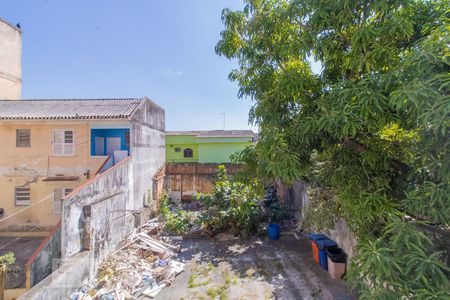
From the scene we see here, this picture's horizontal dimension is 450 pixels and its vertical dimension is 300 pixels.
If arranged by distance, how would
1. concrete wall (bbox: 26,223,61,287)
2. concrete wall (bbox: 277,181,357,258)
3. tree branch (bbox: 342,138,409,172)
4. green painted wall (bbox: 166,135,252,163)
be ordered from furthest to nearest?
green painted wall (bbox: 166,135,252,163), concrete wall (bbox: 277,181,357,258), concrete wall (bbox: 26,223,61,287), tree branch (bbox: 342,138,409,172)

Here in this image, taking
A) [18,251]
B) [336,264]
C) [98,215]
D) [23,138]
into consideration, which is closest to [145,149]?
[98,215]

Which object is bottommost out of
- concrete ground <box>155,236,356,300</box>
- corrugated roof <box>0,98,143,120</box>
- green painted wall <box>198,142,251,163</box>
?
concrete ground <box>155,236,356,300</box>

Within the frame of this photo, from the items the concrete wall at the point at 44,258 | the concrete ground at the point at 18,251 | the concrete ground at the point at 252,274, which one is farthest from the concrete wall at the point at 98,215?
the concrete ground at the point at 252,274

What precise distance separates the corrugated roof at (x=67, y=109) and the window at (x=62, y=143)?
795mm

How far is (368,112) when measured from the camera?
299 centimetres

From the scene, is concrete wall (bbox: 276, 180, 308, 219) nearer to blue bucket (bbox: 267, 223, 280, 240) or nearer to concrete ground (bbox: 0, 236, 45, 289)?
blue bucket (bbox: 267, 223, 280, 240)

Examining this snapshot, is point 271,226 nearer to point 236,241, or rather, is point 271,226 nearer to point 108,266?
point 236,241

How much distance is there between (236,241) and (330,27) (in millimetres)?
9276

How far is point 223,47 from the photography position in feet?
16.8

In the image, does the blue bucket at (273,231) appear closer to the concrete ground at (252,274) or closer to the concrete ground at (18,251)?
the concrete ground at (252,274)

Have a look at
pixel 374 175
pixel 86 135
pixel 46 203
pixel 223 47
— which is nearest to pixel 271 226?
pixel 374 175

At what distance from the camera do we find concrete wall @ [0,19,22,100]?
14961mm

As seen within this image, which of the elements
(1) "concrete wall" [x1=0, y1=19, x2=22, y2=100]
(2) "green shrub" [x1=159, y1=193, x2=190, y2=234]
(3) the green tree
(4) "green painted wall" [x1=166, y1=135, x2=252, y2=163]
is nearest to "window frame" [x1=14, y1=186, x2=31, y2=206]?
(2) "green shrub" [x1=159, y1=193, x2=190, y2=234]

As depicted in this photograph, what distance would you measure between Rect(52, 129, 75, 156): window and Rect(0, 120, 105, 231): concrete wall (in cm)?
19
